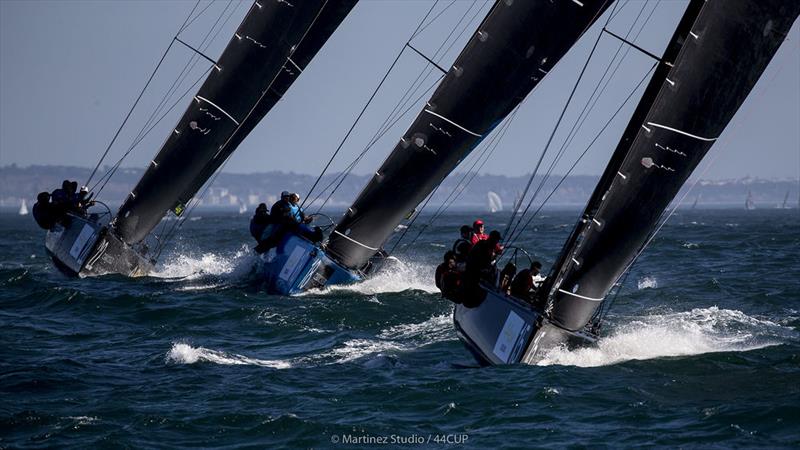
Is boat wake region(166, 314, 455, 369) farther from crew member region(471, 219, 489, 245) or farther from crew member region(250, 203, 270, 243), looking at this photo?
crew member region(250, 203, 270, 243)

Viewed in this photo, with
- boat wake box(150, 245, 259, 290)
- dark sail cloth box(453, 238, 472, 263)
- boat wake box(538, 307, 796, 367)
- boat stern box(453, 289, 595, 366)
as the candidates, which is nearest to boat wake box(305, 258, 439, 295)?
boat wake box(150, 245, 259, 290)

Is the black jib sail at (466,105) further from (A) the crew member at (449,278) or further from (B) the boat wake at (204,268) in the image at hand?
Result: (A) the crew member at (449,278)

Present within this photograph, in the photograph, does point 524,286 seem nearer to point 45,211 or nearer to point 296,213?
point 296,213

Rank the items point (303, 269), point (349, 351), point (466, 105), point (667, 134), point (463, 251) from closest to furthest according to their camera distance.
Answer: point (667, 134) < point (349, 351) < point (463, 251) < point (466, 105) < point (303, 269)

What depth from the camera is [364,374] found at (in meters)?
11.7

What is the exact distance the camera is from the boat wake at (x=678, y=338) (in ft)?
39.8

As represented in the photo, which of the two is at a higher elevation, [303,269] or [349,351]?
[349,351]

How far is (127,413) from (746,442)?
195 inches

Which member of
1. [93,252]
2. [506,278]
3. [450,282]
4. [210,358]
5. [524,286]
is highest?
[524,286]

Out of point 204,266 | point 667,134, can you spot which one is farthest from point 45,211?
point 667,134

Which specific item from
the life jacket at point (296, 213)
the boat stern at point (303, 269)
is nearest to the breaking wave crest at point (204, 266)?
the boat stern at point (303, 269)

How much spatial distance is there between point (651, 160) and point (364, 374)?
136 inches

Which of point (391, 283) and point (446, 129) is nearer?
point (446, 129)

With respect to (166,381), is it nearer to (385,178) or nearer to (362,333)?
(362,333)
